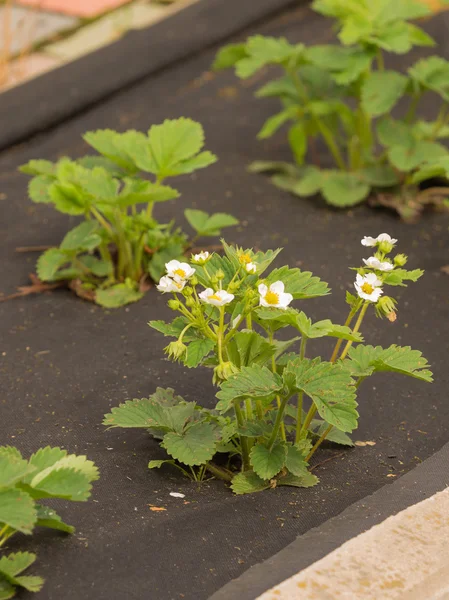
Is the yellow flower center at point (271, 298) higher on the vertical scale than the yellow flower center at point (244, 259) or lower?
lower

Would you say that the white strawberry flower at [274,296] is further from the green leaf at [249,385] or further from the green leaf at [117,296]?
the green leaf at [117,296]

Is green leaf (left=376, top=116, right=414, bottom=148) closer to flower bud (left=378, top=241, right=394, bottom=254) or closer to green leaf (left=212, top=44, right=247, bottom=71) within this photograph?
green leaf (left=212, top=44, right=247, bottom=71)

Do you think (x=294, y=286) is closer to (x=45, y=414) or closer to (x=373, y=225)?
(x=45, y=414)

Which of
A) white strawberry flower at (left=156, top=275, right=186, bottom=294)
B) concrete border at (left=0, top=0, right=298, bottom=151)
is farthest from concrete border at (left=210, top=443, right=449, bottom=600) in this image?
concrete border at (left=0, top=0, right=298, bottom=151)

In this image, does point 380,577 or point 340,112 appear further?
point 340,112

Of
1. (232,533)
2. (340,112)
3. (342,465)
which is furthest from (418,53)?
(232,533)

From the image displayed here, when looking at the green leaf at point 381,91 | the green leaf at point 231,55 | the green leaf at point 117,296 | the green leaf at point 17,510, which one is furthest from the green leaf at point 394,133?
the green leaf at point 17,510

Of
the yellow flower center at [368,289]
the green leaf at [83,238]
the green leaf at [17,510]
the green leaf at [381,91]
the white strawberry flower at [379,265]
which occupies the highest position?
the white strawberry flower at [379,265]
